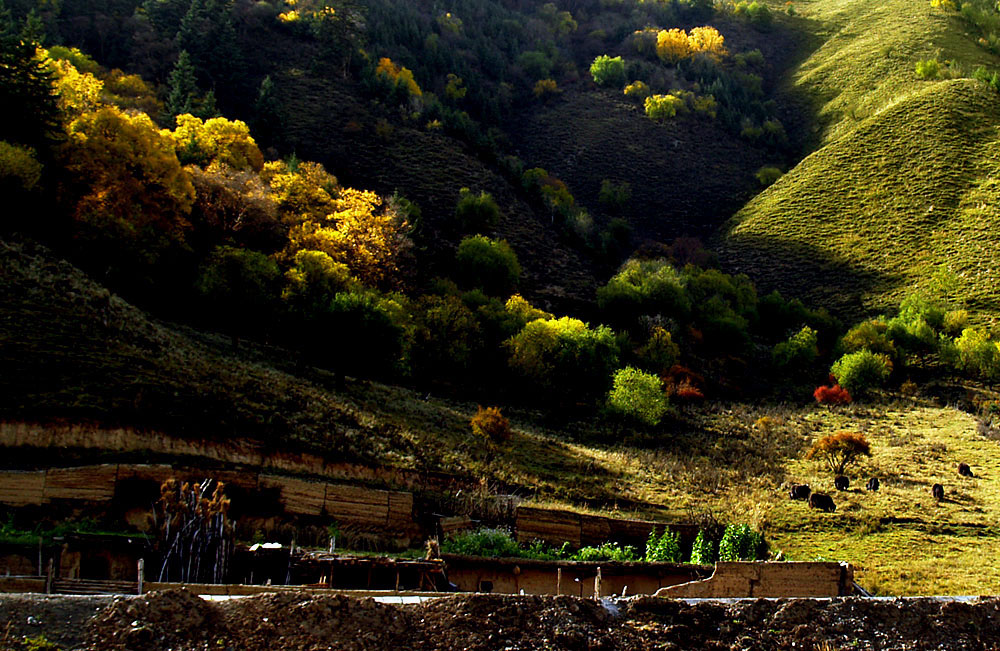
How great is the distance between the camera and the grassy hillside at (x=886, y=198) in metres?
69.6

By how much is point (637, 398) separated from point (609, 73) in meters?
78.6

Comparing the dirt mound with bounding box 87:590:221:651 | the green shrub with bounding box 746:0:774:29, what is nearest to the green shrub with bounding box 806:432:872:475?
the dirt mound with bounding box 87:590:221:651

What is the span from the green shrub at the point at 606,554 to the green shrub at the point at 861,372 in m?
38.0

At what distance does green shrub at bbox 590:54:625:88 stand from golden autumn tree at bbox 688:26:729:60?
16.6 m

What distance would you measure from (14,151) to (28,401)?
65.3 feet

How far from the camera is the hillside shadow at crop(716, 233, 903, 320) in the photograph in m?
69.4

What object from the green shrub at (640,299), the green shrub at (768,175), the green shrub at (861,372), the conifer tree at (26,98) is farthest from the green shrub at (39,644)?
the green shrub at (768,175)

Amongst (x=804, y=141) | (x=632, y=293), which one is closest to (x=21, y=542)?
(x=632, y=293)

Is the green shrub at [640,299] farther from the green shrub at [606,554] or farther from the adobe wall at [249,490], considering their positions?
the adobe wall at [249,490]

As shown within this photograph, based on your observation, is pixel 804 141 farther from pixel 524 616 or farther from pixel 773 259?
pixel 524 616

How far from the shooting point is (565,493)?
26.8m

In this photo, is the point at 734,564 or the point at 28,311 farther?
the point at 28,311

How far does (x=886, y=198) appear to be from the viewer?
78.1 metres

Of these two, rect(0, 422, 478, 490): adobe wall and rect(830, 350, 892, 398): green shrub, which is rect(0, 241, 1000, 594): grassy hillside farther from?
rect(830, 350, 892, 398): green shrub
